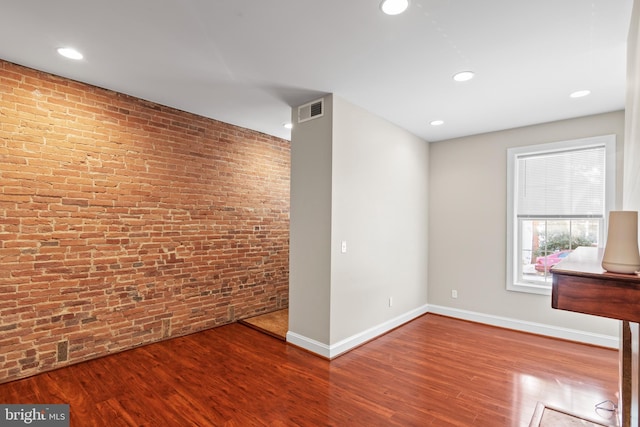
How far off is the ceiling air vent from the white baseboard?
3441mm

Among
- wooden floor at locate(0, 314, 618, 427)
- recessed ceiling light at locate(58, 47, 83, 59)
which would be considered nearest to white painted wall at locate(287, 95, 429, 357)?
wooden floor at locate(0, 314, 618, 427)

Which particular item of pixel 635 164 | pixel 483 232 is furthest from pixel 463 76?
pixel 483 232

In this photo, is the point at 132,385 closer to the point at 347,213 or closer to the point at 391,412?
the point at 391,412

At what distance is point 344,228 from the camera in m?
3.40

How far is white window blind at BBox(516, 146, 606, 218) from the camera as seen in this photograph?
370cm

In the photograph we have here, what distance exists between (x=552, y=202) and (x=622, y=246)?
3408mm

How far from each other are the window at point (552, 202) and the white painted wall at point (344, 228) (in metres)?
1.55

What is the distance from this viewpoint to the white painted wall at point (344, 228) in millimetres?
3297

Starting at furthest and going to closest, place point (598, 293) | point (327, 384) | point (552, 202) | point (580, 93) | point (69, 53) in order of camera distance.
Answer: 1. point (552, 202)
2. point (580, 93)
3. point (327, 384)
4. point (69, 53)
5. point (598, 293)

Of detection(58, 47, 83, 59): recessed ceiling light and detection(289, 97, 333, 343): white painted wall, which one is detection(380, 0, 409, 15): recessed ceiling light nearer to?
detection(289, 97, 333, 343): white painted wall

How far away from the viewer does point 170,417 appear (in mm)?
2271

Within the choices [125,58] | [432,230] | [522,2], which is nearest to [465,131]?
[432,230]

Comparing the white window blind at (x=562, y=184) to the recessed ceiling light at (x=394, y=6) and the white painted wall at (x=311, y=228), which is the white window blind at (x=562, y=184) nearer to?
the white painted wall at (x=311, y=228)

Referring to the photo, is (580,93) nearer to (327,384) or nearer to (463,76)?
(463,76)
